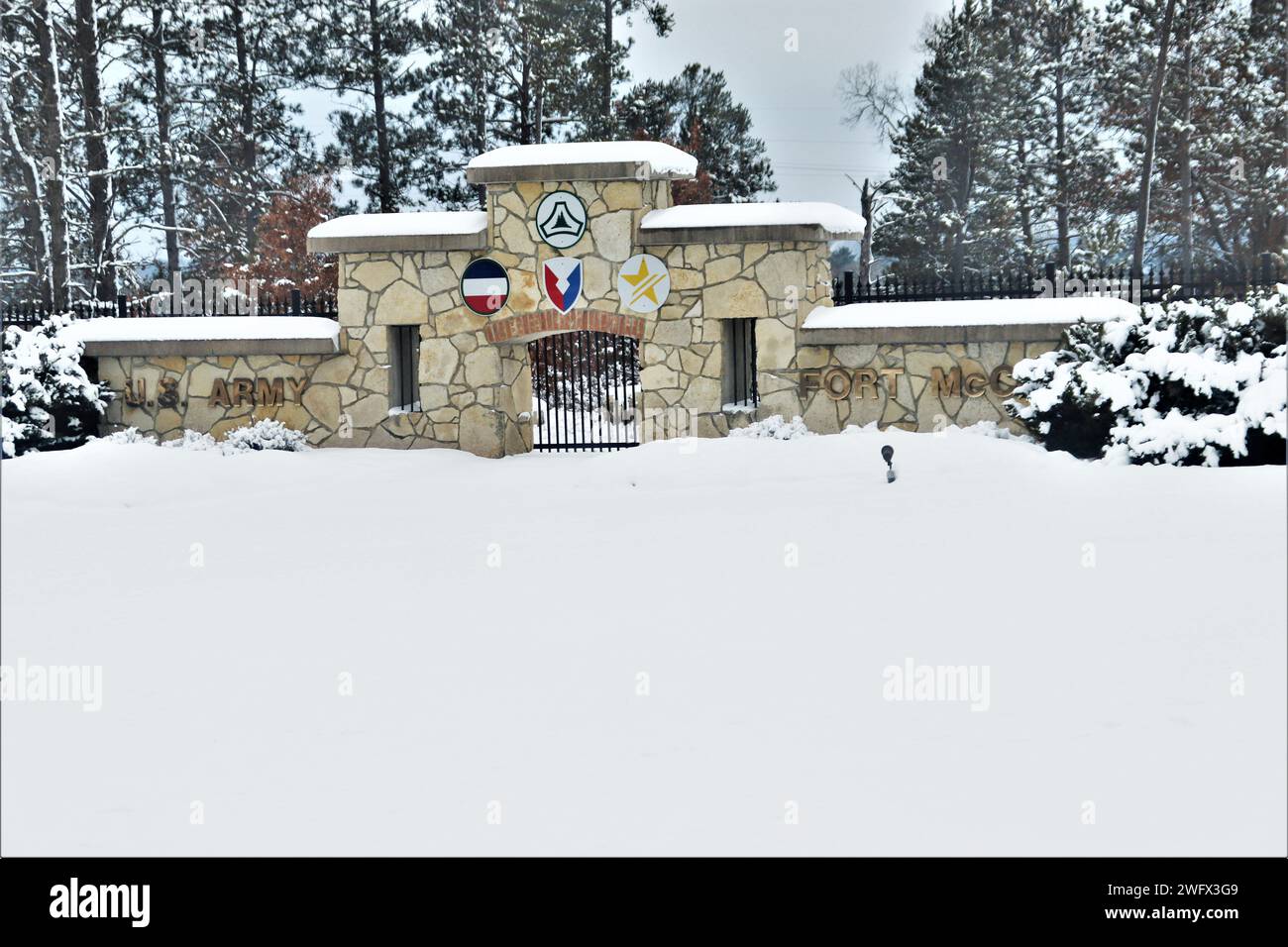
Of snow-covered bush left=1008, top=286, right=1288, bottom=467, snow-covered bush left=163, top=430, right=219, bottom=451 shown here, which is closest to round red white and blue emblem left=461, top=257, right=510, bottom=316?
snow-covered bush left=163, top=430, right=219, bottom=451

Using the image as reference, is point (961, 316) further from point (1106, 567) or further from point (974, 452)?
point (1106, 567)

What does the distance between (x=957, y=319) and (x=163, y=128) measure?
21331 mm

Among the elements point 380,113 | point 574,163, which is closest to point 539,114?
point 380,113

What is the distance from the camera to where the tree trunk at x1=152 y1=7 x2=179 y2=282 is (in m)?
28.4

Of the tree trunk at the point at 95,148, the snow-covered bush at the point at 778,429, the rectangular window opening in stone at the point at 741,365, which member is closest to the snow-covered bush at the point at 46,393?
the tree trunk at the point at 95,148

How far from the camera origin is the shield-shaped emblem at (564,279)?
1628 cm

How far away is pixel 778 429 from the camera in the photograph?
51.6ft

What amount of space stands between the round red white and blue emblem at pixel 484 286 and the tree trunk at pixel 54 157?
9.54 meters

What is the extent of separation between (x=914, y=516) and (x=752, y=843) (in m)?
6.12

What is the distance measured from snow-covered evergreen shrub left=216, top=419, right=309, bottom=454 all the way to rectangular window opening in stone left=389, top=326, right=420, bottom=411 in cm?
132

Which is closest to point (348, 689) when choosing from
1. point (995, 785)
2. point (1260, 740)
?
point (995, 785)

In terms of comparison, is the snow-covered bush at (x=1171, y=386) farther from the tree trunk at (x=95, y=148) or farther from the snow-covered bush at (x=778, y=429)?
the tree trunk at (x=95, y=148)

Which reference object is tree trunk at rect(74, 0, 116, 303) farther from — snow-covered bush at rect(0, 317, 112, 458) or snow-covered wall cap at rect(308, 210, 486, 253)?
snow-covered wall cap at rect(308, 210, 486, 253)

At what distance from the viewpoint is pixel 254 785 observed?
5.85 metres
